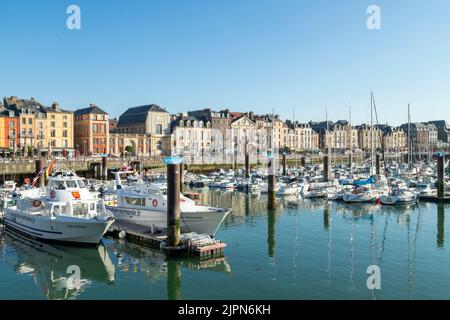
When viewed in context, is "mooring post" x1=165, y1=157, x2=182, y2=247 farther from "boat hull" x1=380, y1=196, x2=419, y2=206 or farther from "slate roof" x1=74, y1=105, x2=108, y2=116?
"slate roof" x1=74, y1=105, x2=108, y2=116

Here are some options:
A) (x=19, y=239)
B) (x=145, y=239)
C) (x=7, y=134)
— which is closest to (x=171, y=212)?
(x=145, y=239)

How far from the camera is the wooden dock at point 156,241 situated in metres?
26.5

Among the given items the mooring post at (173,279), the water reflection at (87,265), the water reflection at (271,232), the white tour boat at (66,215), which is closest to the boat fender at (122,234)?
the water reflection at (87,265)

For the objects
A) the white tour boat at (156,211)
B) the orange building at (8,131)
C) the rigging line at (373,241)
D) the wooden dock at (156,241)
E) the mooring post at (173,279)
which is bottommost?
the mooring post at (173,279)

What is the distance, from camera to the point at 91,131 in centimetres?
10050

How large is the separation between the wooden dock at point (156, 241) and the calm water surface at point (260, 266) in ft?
1.89

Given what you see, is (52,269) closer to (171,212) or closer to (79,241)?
(79,241)

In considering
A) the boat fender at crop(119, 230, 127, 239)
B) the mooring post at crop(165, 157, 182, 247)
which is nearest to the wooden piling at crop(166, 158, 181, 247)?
the mooring post at crop(165, 157, 182, 247)

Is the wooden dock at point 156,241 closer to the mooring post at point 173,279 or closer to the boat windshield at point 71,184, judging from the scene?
the mooring post at point 173,279

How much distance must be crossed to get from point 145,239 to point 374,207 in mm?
28562

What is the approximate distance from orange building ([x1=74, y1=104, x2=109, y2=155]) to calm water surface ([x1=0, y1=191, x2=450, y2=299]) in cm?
6857

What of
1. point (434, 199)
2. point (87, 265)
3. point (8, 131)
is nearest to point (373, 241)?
point (87, 265)

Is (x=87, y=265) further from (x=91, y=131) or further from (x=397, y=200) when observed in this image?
(x=91, y=131)

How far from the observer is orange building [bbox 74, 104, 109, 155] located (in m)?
101
